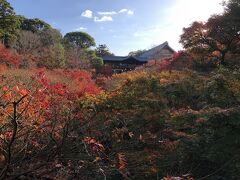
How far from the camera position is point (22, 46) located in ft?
88.2

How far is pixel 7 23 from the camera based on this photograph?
26.4 m

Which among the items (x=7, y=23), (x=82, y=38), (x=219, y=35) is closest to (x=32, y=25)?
(x=7, y=23)

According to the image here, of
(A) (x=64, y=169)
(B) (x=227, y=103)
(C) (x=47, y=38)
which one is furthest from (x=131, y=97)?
(C) (x=47, y=38)

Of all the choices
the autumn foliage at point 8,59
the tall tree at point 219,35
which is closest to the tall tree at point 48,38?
the autumn foliage at point 8,59

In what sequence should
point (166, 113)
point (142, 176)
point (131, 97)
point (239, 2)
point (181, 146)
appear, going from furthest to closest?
1. point (239, 2)
2. point (131, 97)
3. point (166, 113)
4. point (181, 146)
5. point (142, 176)

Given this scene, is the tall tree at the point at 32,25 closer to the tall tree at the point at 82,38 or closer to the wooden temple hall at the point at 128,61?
the wooden temple hall at the point at 128,61

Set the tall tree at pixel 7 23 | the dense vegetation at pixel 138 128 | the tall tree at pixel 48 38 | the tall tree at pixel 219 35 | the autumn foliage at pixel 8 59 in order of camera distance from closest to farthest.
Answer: the dense vegetation at pixel 138 128
the tall tree at pixel 219 35
the autumn foliage at pixel 8 59
the tall tree at pixel 7 23
the tall tree at pixel 48 38

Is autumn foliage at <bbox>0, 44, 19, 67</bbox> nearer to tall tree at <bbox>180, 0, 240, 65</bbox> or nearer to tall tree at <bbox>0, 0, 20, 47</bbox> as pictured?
tall tree at <bbox>0, 0, 20, 47</bbox>

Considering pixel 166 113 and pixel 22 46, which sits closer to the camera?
pixel 166 113

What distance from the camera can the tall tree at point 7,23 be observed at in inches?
1004

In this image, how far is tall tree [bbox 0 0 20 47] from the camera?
83.7 ft

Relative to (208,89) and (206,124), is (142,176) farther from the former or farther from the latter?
(208,89)

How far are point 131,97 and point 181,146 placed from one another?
397cm

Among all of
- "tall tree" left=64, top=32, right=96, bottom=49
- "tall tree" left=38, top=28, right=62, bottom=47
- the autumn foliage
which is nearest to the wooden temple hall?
"tall tree" left=38, top=28, right=62, bottom=47
